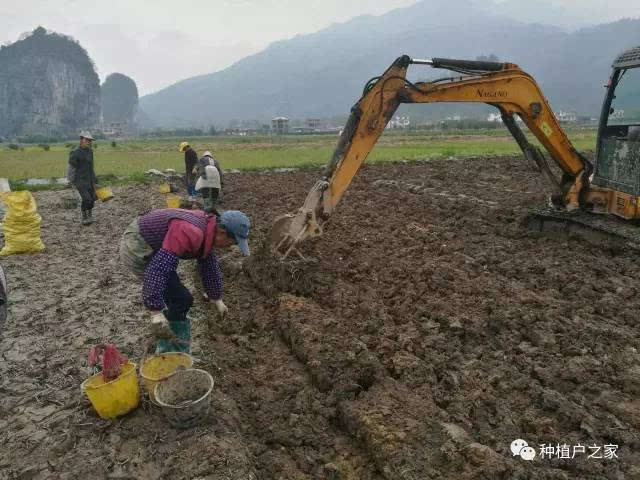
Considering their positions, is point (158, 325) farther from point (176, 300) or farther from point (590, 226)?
point (590, 226)

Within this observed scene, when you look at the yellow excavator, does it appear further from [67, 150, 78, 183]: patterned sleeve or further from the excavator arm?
[67, 150, 78, 183]: patterned sleeve

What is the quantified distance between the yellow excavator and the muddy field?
0.59 metres

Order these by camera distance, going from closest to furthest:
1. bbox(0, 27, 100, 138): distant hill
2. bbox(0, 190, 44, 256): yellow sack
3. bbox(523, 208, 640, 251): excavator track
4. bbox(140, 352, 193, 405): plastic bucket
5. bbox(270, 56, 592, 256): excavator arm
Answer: bbox(140, 352, 193, 405): plastic bucket
bbox(270, 56, 592, 256): excavator arm
bbox(523, 208, 640, 251): excavator track
bbox(0, 190, 44, 256): yellow sack
bbox(0, 27, 100, 138): distant hill

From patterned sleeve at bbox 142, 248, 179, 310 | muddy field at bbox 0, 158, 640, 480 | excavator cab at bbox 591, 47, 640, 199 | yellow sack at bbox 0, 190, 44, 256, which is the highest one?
excavator cab at bbox 591, 47, 640, 199

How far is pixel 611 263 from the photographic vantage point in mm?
6145

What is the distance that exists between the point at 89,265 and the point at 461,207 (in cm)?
682

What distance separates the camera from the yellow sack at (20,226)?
306 inches

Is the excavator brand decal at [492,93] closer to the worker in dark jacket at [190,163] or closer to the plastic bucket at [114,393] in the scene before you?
the plastic bucket at [114,393]

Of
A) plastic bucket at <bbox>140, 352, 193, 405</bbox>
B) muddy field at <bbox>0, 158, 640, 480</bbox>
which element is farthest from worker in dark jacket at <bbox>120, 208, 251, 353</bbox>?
muddy field at <bbox>0, 158, 640, 480</bbox>

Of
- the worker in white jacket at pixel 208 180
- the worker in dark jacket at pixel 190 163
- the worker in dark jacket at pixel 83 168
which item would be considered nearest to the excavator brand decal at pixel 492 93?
the worker in white jacket at pixel 208 180

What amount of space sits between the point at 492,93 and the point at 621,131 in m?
2.09

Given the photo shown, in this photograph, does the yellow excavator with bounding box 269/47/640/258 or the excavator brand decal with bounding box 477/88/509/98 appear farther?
the excavator brand decal with bounding box 477/88/509/98

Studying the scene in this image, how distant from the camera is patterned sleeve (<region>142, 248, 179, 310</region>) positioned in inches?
134

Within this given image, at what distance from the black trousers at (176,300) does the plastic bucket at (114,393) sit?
70 centimetres
